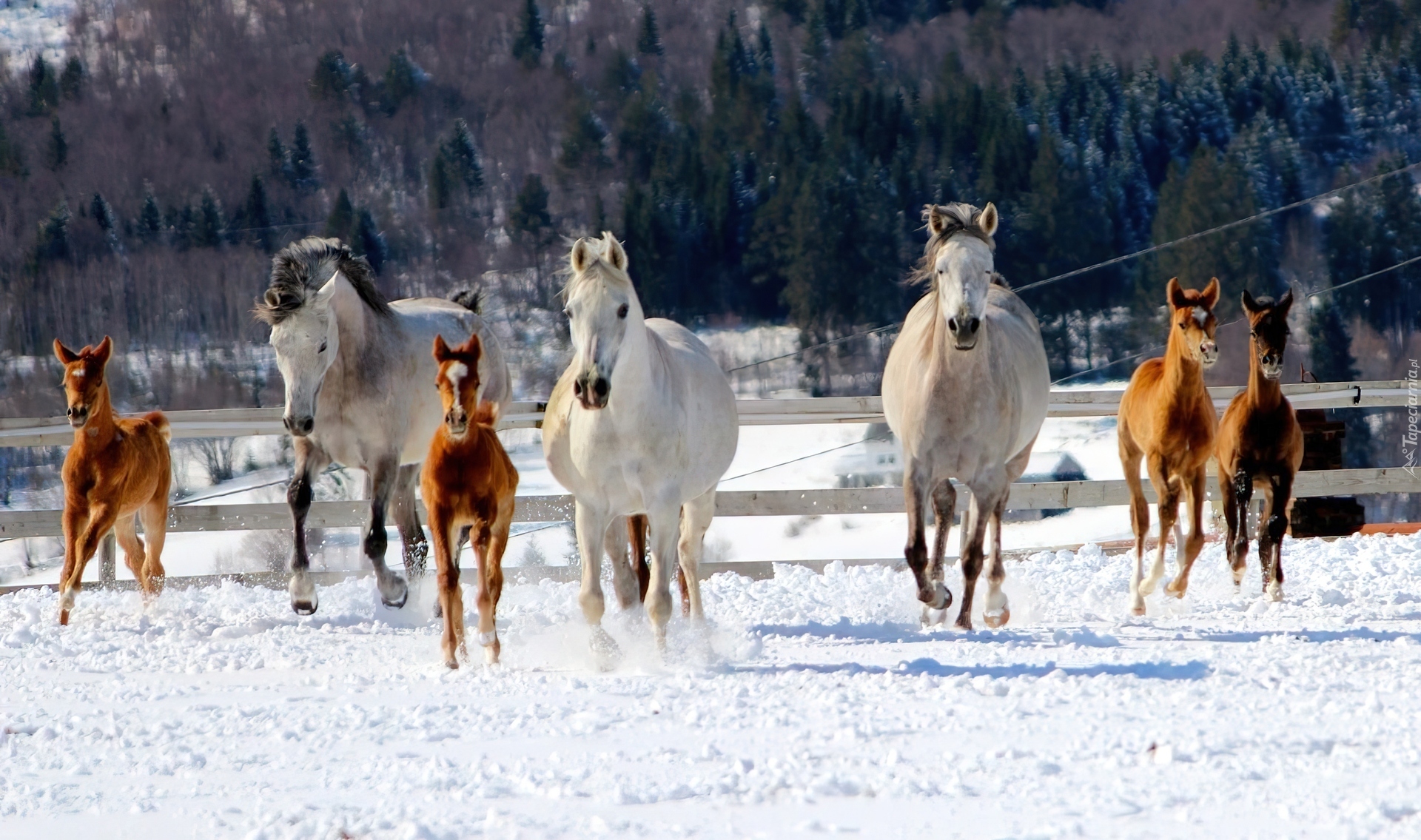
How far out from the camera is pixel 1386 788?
3127 millimetres

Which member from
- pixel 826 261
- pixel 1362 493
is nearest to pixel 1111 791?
pixel 1362 493

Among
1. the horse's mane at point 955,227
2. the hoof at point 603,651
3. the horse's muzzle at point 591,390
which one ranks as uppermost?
the horse's mane at point 955,227

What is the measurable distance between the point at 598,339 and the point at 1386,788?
285 centimetres

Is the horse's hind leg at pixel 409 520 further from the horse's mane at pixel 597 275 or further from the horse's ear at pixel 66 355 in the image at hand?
the horse's mane at pixel 597 275

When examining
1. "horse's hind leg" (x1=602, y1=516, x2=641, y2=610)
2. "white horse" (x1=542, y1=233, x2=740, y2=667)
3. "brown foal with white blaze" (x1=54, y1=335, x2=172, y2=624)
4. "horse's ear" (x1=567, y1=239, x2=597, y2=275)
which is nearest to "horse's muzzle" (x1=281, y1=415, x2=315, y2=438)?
"brown foal with white blaze" (x1=54, y1=335, x2=172, y2=624)

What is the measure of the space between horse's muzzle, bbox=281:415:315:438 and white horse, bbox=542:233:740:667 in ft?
4.14

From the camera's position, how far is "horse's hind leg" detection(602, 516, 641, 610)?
5.85 m

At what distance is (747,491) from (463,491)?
4.12 m

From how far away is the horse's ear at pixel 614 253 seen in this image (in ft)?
16.7

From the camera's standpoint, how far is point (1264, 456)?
22.6ft

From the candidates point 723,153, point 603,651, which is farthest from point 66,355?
point 723,153

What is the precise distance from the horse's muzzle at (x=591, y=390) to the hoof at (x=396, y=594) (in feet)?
8.46

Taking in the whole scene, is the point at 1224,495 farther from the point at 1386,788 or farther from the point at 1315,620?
the point at 1386,788

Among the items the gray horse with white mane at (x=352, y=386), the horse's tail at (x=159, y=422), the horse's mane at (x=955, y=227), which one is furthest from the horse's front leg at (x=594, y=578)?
the horse's tail at (x=159, y=422)
